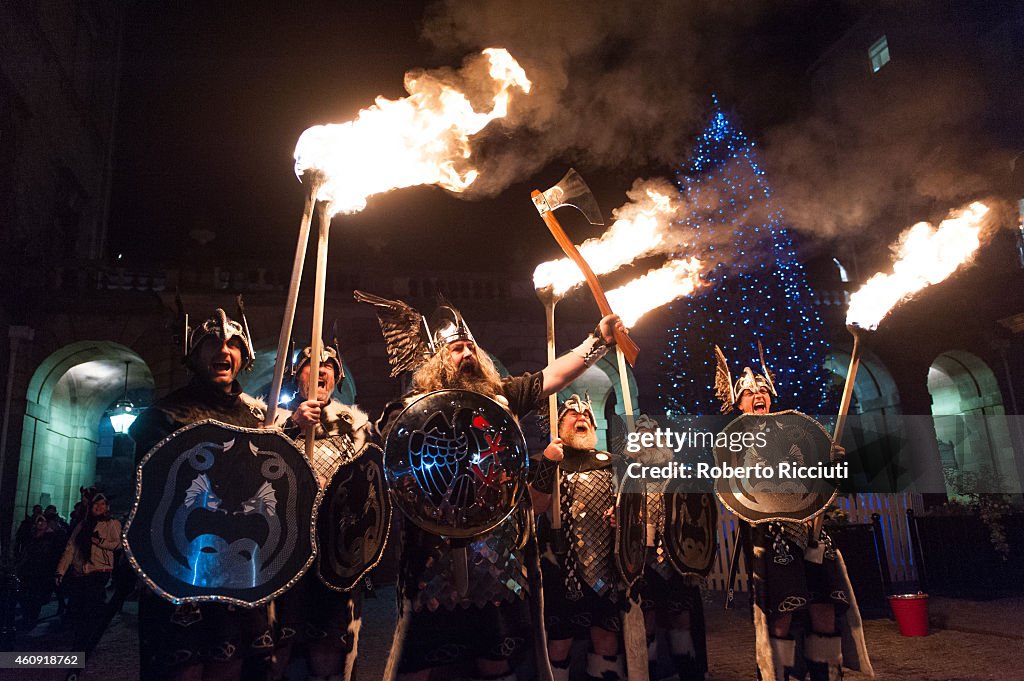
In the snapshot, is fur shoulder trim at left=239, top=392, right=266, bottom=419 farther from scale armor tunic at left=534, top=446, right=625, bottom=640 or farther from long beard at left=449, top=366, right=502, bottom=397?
scale armor tunic at left=534, top=446, right=625, bottom=640

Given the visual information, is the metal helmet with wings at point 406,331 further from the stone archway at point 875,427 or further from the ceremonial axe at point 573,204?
the stone archway at point 875,427

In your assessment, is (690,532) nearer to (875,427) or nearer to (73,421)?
(875,427)

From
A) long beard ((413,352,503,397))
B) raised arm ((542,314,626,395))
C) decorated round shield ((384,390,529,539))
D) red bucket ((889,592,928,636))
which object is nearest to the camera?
decorated round shield ((384,390,529,539))

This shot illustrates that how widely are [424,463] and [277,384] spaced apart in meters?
0.99

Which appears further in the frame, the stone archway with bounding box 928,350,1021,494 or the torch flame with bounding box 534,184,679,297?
the stone archway with bounding box 928,350,1021,494

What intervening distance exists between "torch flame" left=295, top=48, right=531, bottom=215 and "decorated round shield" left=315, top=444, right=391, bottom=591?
1663mm

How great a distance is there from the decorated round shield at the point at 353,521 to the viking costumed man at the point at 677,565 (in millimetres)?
2404

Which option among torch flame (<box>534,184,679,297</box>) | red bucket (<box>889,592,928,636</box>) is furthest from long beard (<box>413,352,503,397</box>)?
red bucket (<box>889,592,928,636</box>)

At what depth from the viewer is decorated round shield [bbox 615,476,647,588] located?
16.2 ft

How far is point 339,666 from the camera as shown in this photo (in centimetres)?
372

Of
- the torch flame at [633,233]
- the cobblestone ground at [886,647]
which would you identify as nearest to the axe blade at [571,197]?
the torch flame at [633,233]

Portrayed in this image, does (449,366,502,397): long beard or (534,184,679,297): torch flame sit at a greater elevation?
(534,184,679,297): torch flame

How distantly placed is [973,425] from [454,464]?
73.1 feet

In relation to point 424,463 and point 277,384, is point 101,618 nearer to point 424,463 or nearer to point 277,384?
point 277,384
